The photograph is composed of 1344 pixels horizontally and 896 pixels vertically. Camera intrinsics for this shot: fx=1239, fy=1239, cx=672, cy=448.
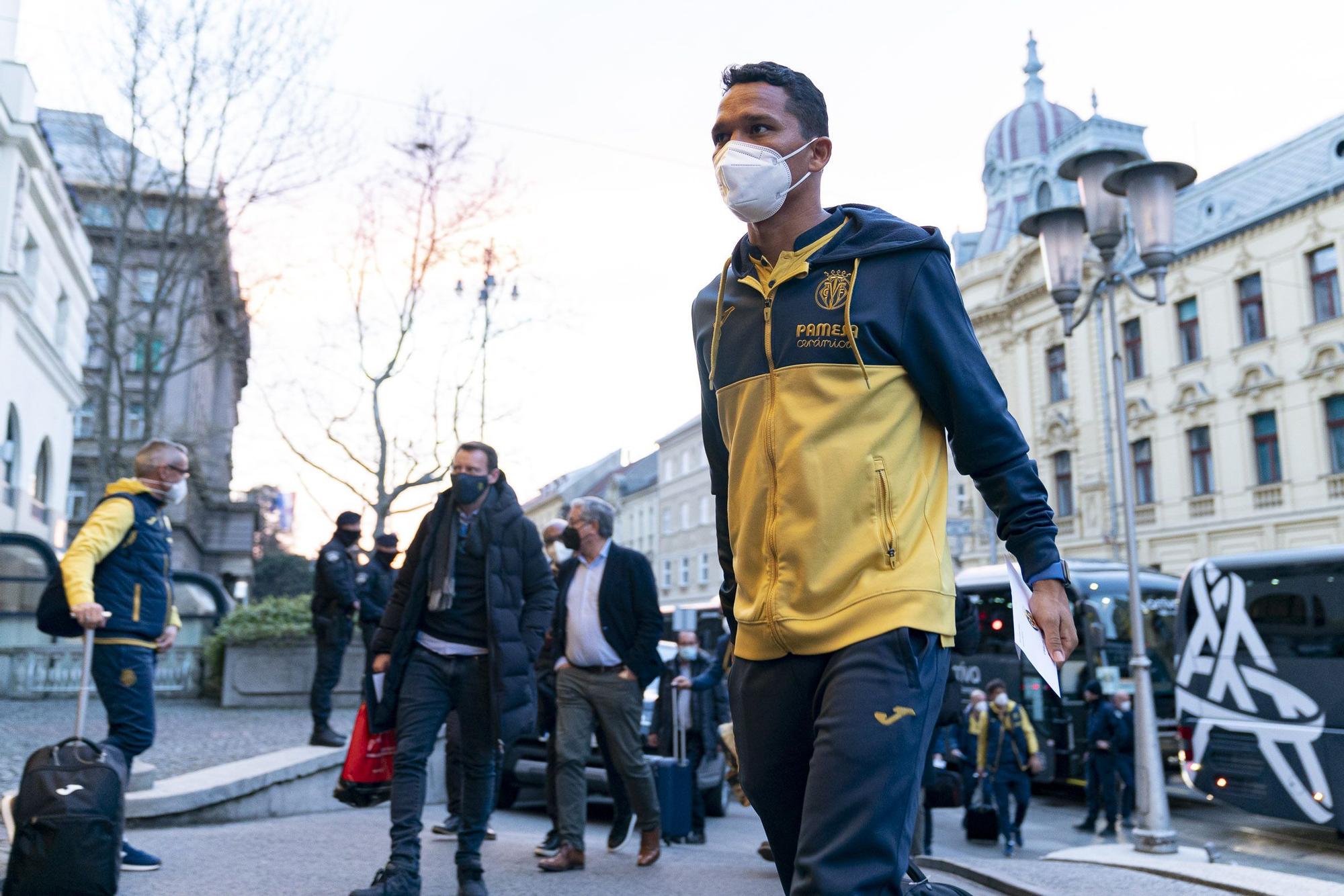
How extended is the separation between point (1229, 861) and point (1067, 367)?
104ft

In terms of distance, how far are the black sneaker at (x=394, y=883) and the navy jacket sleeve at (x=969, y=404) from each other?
3383 mm

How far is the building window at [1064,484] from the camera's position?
134ft

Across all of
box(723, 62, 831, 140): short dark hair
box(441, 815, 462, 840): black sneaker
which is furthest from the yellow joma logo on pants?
box(441, 815, 462, 840): black sneaker

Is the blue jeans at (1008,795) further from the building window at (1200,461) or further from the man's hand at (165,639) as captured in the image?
the building window at (1200,461)

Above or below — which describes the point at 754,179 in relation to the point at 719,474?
above

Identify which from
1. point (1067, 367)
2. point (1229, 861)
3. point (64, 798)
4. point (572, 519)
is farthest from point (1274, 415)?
point (64, 798)

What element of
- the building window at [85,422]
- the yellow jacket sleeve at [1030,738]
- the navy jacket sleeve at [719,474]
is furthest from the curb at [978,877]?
the building window at [85,422]

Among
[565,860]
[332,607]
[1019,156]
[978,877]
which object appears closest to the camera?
[565,860]

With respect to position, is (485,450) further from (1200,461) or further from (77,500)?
(77,500)

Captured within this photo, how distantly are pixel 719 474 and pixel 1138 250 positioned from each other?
8679mm

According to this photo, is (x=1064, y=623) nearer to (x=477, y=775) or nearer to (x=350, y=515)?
(x=477, y=775)

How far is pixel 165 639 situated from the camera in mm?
5820

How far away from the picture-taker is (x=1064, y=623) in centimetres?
235

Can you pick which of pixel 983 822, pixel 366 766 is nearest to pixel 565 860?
pixel 366 766
